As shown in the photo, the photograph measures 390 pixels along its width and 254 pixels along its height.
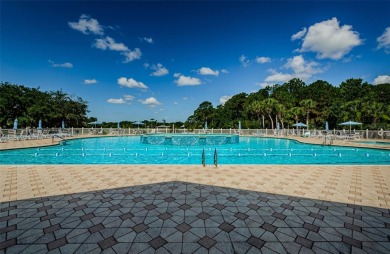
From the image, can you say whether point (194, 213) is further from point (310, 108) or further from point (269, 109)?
point (310, 108)

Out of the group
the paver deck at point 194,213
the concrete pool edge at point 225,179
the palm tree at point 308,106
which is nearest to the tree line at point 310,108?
the palm tree at point 308,106

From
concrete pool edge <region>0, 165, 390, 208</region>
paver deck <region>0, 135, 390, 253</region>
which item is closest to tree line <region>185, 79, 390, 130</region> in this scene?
concrete pool edge <region>0, 165, 390, 208</region>

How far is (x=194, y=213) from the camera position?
3.89 meters

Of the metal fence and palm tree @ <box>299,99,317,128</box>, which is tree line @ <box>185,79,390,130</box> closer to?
palm tree @ <box>299,99,317,128</box>

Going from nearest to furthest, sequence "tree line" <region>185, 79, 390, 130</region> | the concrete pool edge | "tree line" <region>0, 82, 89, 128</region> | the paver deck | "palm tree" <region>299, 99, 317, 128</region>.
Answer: the paver deck, the concrete pool edge, "tree line" <region>185, 79, 390, 130</region>, "tree line" <region>0, 82, 89, 128</region>, "palm tree" <region>299, 99, 317, 128</region>

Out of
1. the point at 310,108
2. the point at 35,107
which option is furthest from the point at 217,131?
the point at 35,107

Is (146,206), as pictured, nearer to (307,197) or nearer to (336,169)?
(307,197)

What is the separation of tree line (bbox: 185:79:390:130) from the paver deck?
83.1ft

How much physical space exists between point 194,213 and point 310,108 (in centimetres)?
3756

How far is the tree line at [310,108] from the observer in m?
26.2

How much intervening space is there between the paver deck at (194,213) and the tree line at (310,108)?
997 inches

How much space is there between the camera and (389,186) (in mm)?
5676

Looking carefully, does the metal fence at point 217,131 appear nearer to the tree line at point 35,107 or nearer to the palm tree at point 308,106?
the tree line at point 35,107

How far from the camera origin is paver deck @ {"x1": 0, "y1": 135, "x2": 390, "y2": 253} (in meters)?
2.87
